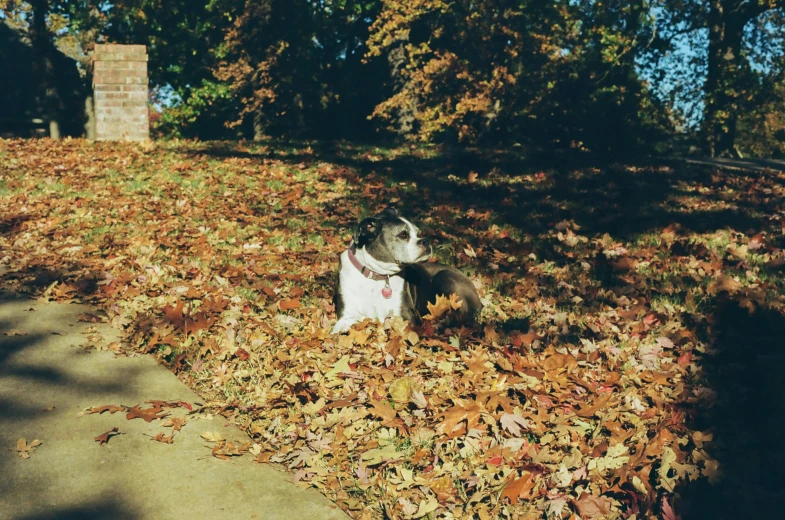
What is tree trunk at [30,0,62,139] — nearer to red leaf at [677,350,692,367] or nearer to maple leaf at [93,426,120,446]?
maple leaf at [93,426,120,446]

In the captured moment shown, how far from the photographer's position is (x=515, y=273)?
731 cm

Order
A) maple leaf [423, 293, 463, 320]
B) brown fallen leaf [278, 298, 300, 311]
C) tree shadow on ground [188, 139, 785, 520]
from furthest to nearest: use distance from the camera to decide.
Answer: brown fallen leaf [278, 298, 300, 311]
maple leaf [423, 293, 463, 320]
tree shadow on ground [188, 139, 785, 520]

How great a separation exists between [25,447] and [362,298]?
252 cm

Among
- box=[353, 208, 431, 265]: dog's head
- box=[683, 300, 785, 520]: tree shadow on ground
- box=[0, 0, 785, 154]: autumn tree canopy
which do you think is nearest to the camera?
box=[683, 300, 785, 520]: tree shadow on ground

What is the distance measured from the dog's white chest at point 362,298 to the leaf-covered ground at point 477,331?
5.2 inches

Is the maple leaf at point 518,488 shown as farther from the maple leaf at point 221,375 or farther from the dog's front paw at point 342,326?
the maple leaf at point 221,375

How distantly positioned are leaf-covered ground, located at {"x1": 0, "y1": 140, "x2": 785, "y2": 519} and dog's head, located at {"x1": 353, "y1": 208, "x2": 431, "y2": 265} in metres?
0.58

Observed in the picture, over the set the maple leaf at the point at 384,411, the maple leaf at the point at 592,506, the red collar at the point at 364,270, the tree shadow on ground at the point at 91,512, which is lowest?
the tree shadow on ground at the point at 91,512

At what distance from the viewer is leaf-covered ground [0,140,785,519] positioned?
3676 millimetres

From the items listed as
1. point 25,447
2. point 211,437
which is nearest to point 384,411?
point 211,437

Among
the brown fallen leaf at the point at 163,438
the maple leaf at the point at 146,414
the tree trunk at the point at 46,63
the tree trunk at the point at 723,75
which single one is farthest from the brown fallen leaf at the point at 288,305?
the tree trunk at the point at 723,75

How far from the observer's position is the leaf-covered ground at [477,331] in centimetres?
368

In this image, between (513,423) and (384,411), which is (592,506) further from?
(384,411)

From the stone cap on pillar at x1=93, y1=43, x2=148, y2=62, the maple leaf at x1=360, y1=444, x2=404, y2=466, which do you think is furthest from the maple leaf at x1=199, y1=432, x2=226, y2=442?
the stone cap on pillar at x1=93, y1=43, x2=148, y2=62
